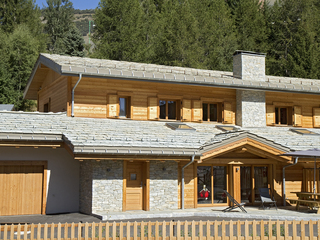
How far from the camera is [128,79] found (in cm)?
1761

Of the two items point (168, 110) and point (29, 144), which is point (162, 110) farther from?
point (29, 144)

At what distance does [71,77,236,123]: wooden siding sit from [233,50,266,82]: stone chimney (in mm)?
1273

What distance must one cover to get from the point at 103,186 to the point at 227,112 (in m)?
8.46

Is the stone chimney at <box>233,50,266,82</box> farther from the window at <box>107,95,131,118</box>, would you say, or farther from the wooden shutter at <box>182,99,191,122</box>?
the window at <box>107,95,131,118</box>

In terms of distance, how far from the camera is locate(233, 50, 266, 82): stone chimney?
2080 cm

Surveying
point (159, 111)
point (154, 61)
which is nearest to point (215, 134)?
point (159, 111)

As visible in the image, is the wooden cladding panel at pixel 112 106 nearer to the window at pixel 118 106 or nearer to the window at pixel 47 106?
the window at pixel 118 106

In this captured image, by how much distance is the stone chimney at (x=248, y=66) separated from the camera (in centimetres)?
2080

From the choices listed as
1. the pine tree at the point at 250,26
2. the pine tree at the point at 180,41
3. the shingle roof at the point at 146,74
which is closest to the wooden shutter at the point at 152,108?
the shingle roof at the point at 146,74

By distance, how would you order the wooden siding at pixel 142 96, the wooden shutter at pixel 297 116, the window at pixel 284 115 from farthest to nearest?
the window at pixel 284 115, the wooden shutter at pixel 297 116, the wooden siding at pixel 142 96

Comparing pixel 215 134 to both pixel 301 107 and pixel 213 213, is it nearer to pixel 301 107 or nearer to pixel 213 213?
pixel 213 213

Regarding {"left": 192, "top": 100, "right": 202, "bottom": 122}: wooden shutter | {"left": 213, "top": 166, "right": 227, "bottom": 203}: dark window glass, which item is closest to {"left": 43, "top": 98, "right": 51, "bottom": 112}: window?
{"left": 192, "top": 100, "right": 202, "bottom": 122}: wooden shutter

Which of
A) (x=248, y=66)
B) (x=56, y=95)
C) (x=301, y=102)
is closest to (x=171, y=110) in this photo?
(x=248, y=66)

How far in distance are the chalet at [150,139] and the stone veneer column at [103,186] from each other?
0.03m
